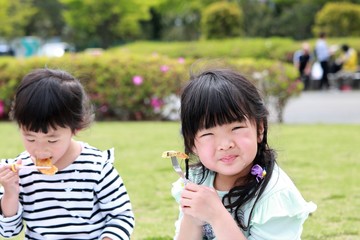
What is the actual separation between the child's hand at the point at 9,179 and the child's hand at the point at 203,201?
0.70 m

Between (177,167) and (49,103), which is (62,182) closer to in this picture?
(49,103)

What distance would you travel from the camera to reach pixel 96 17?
1172 inches

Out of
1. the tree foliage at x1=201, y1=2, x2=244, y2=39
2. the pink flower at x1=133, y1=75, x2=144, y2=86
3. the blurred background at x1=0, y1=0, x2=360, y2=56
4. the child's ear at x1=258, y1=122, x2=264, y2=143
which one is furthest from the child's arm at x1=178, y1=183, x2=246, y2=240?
the blurred background at x1=0, y1=0, x2=360, y2=56

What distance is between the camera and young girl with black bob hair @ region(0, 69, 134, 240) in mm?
2393

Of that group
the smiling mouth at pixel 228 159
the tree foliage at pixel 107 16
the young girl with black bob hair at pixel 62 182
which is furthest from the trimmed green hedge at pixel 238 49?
the smiling mouth at pixel 228 159

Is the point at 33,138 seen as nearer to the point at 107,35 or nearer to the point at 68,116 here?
the point at 68,116

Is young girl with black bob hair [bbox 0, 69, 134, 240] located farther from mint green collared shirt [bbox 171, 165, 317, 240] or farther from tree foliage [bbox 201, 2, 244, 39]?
tree foliage [bbox 201, 2, 244, 39]

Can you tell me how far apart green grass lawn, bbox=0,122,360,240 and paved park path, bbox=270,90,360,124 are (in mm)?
1654

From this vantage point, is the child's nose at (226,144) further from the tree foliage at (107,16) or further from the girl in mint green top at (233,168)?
the tree foliage at (107,16)

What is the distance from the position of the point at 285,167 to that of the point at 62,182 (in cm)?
369

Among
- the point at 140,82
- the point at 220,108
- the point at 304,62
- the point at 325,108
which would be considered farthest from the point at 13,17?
the point at 220,108

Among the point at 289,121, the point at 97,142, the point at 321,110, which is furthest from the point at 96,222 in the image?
the point at 321,110

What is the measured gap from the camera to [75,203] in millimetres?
2477

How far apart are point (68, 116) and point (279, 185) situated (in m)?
0.80
